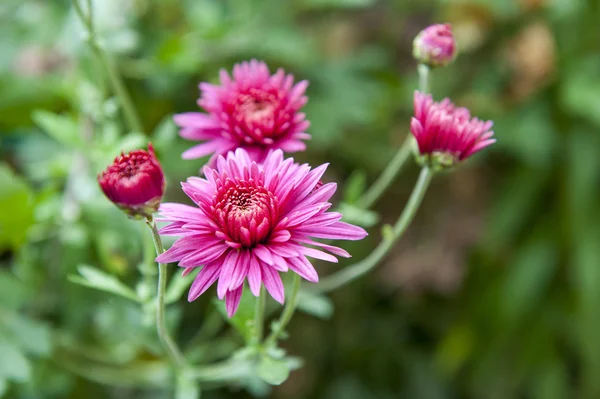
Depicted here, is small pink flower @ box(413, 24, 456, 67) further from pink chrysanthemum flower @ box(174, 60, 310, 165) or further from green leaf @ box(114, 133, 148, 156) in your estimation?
green leaf @ box(114, 133, 148, 156)

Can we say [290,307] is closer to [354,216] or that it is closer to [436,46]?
[354,216]

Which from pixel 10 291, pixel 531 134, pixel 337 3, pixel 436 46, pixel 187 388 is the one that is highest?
pixel 337 3

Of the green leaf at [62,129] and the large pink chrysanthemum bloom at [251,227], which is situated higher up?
the green leaf at [62,129]

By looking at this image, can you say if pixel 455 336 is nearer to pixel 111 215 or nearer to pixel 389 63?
pixel 389 63

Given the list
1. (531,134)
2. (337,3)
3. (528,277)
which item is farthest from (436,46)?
(528,277)

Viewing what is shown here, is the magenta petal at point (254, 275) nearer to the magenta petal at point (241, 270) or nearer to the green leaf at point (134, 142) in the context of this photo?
the magenta petal at point (241, 270)

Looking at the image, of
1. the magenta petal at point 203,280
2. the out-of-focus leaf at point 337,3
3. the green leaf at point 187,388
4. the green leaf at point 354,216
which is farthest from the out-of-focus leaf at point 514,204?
the magenta petal at point 203,280
